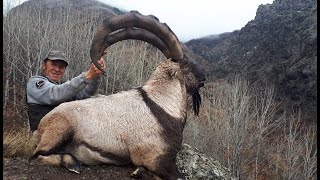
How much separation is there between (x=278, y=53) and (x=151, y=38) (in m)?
41.5

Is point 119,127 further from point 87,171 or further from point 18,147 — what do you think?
point 18,147

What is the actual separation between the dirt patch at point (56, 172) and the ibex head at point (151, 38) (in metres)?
1.46

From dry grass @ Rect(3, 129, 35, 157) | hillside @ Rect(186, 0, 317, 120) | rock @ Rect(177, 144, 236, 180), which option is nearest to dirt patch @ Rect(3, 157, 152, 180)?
dry grass @ Rect(3, 129, 35, 157)

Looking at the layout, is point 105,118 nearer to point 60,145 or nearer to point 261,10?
point 60,145

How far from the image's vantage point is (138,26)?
20.5ft

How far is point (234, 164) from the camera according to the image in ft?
66.5

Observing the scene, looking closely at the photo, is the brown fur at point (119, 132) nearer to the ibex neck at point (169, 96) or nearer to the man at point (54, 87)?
the ibex neck at point (169, 96)

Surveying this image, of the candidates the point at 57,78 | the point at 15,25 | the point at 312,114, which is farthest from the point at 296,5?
the point at 57,78

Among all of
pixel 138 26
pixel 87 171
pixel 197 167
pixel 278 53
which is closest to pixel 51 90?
pixel 87 171

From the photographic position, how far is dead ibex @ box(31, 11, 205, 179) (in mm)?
5727

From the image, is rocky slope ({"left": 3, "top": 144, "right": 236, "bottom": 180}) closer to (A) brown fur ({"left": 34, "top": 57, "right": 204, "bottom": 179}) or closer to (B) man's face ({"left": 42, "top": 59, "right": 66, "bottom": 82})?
(A) brown fur ({"left": 34, "top": 57, "right": 204, "bottom": 179})

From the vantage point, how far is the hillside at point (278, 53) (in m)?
38.5

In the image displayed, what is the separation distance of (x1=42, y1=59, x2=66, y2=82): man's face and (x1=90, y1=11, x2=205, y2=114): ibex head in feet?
3.14

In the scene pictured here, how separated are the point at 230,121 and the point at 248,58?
3064cm
